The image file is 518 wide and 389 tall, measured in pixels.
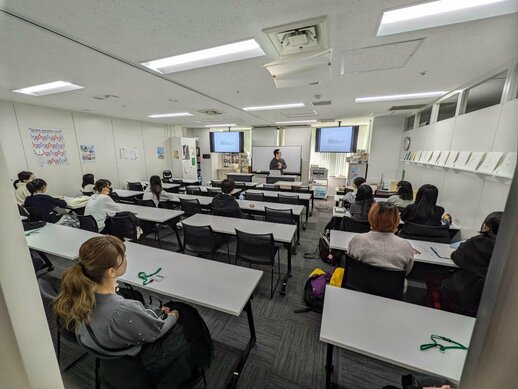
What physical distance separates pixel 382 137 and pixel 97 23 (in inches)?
273

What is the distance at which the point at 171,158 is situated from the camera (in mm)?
8625

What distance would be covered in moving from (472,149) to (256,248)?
3.18 metres

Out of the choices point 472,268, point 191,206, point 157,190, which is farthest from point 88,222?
point 472,268

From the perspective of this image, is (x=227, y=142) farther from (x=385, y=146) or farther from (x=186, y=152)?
(x=385, y=146)

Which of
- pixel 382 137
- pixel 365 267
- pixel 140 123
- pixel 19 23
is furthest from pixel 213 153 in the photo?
pixel 365 267

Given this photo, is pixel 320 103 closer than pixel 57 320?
No

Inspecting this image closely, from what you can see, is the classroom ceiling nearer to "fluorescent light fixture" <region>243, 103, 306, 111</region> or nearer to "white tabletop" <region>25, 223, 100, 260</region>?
"fluorescent light fixture" <region>243, 103, 306, 111</region>

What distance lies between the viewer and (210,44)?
6.19ft

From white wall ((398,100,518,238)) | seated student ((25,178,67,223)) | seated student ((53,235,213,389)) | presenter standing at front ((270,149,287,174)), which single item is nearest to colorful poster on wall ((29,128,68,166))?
seated student ((25,178,67,223))

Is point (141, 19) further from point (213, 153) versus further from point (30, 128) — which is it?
point (213, 153)

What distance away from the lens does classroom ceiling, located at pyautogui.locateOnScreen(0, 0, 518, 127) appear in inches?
56.8

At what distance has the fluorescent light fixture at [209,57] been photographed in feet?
6.50

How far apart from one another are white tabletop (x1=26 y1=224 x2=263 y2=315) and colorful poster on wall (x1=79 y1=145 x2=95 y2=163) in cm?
427

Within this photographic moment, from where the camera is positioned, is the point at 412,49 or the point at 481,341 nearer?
the point at 481,341
